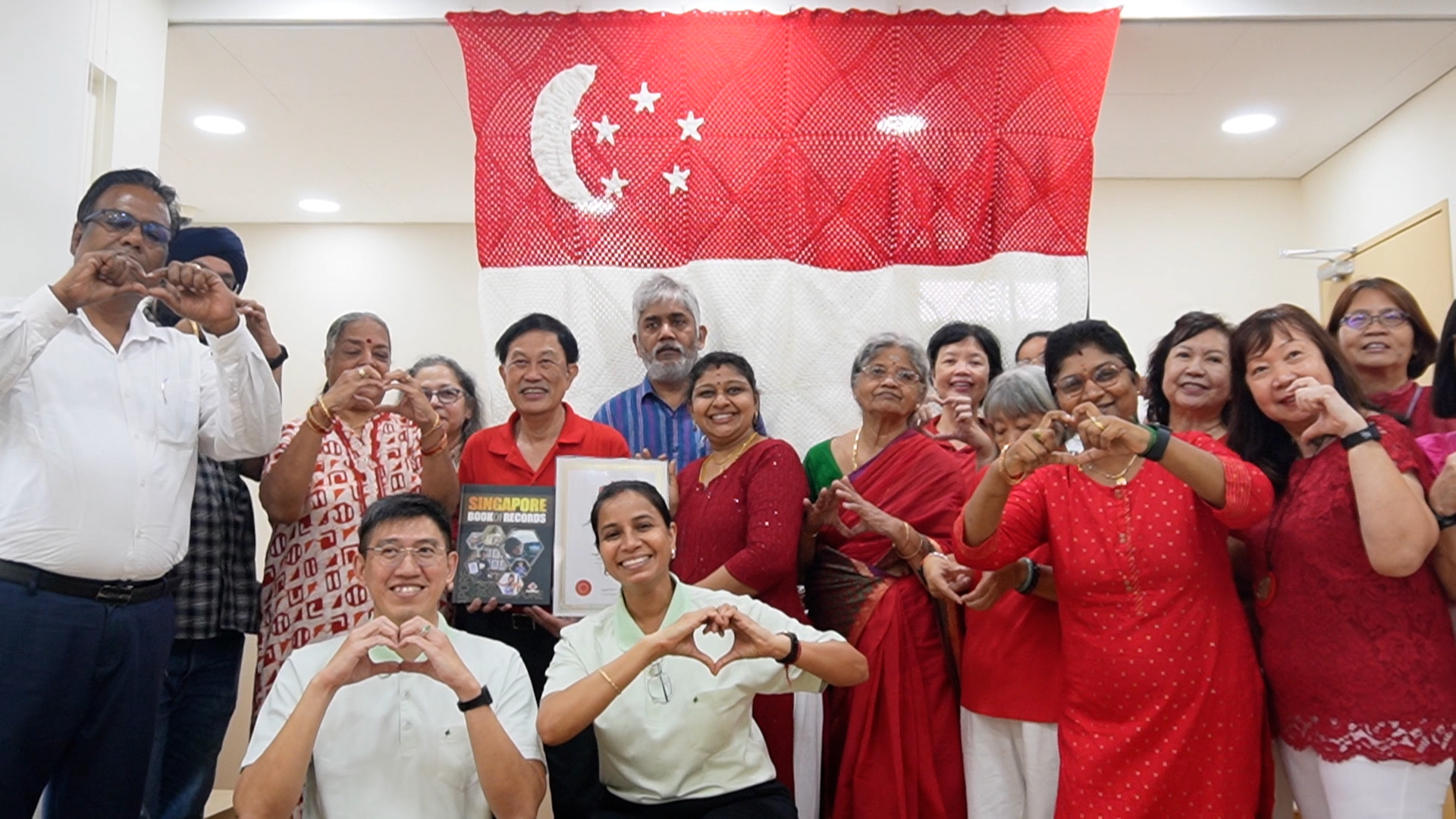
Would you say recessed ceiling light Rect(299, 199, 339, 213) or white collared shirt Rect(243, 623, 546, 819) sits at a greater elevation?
recessed ceiling light Rect(299, 199, 339, 213)

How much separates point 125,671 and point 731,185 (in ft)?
7.70

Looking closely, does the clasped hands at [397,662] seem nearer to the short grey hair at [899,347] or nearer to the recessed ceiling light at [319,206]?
the short grey hair at [899,347]

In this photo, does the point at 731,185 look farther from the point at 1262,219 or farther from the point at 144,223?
the point at 1262,219

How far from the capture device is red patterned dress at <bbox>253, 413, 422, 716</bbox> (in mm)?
2420

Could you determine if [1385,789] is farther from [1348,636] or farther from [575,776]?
[575,776]

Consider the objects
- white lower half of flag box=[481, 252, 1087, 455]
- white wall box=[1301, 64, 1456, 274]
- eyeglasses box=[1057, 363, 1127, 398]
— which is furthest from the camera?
white wall box=[1301, 64, 1456, 274]

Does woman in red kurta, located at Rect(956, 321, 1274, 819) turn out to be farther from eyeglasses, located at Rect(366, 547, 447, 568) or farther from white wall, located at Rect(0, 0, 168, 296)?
white wall, located at Rect(0, 0, 168, 296)

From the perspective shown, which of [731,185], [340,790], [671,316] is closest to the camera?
[340,790]

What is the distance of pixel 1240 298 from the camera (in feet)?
17.6

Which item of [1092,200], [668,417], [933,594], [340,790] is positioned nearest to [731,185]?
[668,417]

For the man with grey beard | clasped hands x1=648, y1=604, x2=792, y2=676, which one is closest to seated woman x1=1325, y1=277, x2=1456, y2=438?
clasped hands x1=648, y1=604, x2=792, y2=676

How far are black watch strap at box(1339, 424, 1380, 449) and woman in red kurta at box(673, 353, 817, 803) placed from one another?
120 centimetres

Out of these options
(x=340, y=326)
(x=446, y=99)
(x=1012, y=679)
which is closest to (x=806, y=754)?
(x=1012, y=679)

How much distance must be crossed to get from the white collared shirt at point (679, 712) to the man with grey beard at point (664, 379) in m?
1.07
